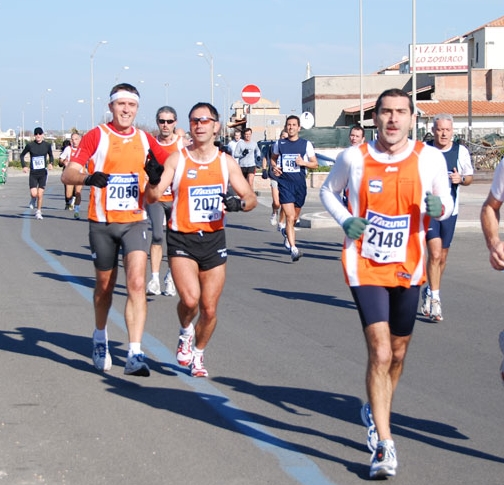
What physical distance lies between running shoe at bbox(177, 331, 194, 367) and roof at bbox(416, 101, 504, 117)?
6432 centimetres

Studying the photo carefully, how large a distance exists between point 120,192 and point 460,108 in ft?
222

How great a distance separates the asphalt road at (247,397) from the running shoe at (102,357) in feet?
0.24

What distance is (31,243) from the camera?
58.1 feet

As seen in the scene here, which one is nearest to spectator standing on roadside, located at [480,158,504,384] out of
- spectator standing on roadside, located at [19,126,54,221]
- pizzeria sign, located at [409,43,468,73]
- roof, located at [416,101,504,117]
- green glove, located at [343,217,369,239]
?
green glove, located at [343,217,369,239]

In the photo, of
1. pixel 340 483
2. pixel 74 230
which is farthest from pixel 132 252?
pixel 74 230

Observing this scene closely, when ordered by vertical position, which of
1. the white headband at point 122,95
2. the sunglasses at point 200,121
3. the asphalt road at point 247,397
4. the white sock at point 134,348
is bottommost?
the asphalt road at point 247,397

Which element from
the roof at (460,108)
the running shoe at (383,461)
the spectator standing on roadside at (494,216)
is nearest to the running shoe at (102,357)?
the running shoe at (383,461)

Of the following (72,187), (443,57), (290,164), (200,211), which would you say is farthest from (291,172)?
(443,57)

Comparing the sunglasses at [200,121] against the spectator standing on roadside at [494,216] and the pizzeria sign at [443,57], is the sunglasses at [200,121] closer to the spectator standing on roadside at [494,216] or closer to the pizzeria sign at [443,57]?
the spectator standing on roadside at [494,216]

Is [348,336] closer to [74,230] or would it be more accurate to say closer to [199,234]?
[199,234]

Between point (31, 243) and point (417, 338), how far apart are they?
1024 centimetres

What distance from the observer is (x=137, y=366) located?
7.24m

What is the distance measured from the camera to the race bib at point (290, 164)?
15375 millimetres

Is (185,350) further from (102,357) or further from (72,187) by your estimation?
(72,187)
